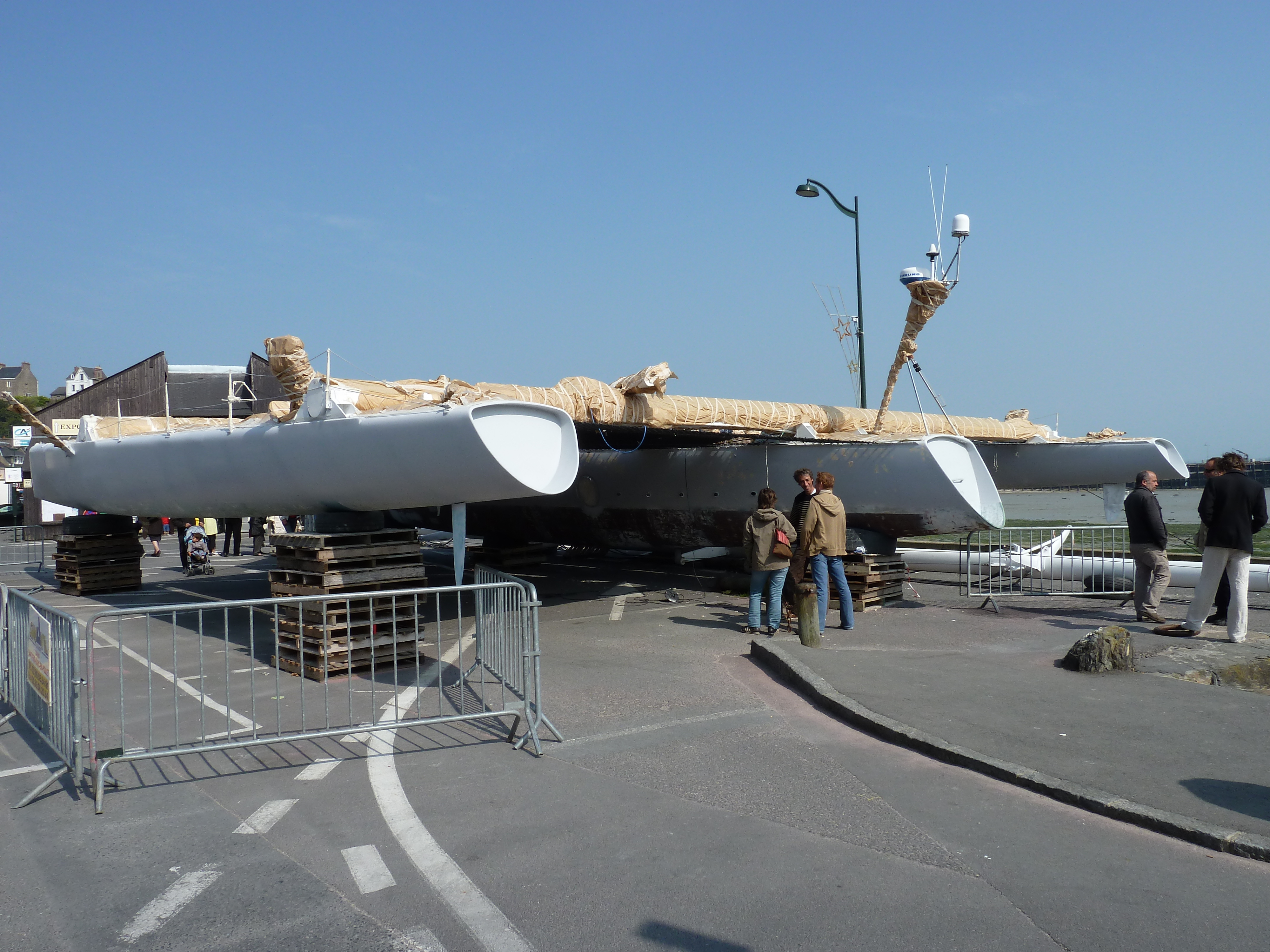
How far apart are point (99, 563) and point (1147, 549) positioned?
15.1 metres

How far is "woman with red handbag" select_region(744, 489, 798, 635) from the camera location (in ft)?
30.8

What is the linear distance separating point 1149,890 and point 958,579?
1116 centimetres

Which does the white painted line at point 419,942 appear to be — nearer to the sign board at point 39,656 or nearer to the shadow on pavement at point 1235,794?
the sign board at point 39,656

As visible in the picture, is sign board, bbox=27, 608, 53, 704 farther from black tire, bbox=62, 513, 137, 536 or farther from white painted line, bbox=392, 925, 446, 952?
black tire, bbox=62, 513, 137, 536

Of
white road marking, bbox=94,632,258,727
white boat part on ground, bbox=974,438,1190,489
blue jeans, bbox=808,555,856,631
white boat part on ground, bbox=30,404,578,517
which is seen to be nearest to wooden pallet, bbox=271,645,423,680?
white road marking, bbox=94,632,258,727

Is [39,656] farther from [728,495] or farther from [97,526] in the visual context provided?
[97,526]

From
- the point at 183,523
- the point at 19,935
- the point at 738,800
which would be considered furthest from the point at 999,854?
the point at 183,523

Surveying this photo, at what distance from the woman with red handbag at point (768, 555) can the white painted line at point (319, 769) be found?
198 inches

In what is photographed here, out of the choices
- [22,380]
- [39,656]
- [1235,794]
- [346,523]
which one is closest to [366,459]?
[346,523]

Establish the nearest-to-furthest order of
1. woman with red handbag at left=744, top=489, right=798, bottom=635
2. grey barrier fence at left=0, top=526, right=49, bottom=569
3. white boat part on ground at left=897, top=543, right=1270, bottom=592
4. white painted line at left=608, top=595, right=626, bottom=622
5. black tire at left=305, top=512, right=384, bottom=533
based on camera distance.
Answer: black tire at left=305, top=512, right=384, bottom=533
woman with red handbag at left=744, top=489, right=798, bottom=635
white painted line at left=608, top=595, right=626, bottom=622
white boat part on ground at left=897, top=543, right=1270, bottom=592
grey barrier fence at left=0, top=526, right=49, bottom=569

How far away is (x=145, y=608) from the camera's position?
536 cm

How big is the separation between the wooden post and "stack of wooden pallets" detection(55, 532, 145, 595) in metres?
11.7

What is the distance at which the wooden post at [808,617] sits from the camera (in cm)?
836

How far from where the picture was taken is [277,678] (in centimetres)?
752
